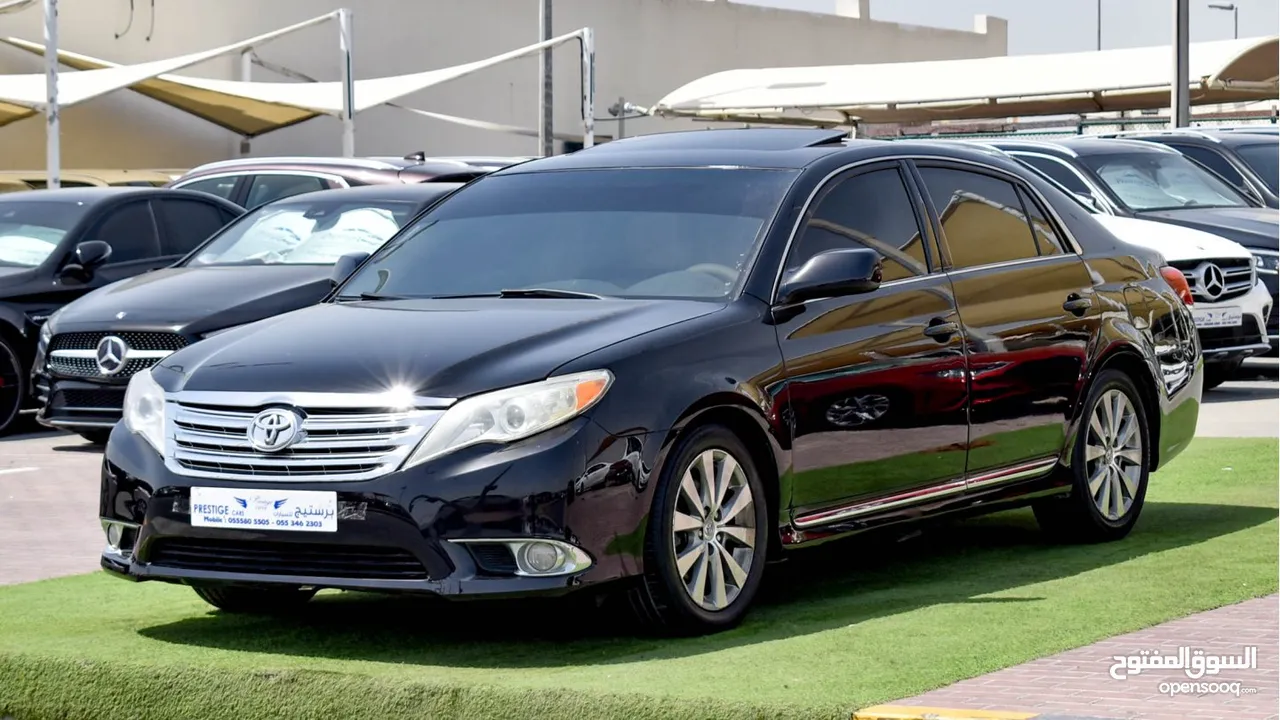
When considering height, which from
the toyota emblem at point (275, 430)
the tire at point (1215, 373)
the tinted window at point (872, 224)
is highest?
the tinted window at point (872, 224)

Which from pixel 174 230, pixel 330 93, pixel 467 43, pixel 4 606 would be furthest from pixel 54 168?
pixel 467 43

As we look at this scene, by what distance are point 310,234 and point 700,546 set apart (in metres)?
7.86

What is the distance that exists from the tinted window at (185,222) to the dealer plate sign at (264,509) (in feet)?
30.6

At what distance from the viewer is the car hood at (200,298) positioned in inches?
500

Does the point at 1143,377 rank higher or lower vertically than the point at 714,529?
higher

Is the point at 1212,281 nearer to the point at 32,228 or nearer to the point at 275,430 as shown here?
the point at 32,228

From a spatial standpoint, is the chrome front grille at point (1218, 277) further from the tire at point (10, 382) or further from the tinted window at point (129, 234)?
the tire at point (10, 382)

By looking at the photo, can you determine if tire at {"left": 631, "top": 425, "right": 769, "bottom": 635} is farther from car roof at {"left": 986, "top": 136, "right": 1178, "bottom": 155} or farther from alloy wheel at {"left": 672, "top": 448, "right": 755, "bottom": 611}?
car roof at {"left": 986, "top": 136, "right": 1178, "bottom": 155}

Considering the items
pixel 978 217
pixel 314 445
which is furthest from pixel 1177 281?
pixel 314 445

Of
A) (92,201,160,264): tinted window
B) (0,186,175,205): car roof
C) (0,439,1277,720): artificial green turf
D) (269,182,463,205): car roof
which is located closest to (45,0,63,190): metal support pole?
(0,186,175,205): car roof

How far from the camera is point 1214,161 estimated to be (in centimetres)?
1891

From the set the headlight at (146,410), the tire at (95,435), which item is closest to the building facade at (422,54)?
the tire at (95,435)

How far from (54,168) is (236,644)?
1901cm

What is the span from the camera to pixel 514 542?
617 centimetres
